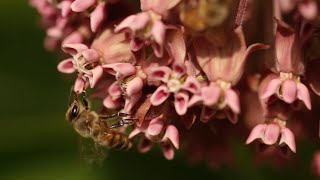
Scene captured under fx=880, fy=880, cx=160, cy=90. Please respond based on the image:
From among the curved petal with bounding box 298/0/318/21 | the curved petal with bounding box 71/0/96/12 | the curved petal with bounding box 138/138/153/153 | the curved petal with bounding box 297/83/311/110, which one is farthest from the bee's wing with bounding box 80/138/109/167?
the curved petal with bounding box 298/0/318/21

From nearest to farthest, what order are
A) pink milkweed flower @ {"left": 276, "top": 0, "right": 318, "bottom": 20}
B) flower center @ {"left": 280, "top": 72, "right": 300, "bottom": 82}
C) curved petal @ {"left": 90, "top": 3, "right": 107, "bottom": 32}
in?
pink milkweed flower @ {"left": 276, "top": 0, "right": 318, "bottom": 20} → flower center @ {"left": 280, "top": 72, "right": 300, "bottom": 82} → curved petal @ {"left": 90, "top": 3, "right": 107, "bottom": 32}

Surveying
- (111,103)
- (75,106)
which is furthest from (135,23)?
(75,106)

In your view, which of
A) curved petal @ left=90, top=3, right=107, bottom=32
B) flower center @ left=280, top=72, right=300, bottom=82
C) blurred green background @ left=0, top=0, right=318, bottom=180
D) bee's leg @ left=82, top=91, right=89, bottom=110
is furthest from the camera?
blurred green background @ left=0, top=0, right=318, bottom=180

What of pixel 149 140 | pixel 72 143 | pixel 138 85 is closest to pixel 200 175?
pixel 72 143

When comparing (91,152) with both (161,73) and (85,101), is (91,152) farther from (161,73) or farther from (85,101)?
(161,73)

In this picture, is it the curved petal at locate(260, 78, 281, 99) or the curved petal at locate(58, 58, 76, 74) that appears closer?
the curved petal at locate(260, 78, 281, 99)

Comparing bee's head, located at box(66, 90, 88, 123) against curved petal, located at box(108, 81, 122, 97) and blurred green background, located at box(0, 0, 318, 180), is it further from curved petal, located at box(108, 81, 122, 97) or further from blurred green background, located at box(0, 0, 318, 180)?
blurred green background, located at box(0, 0, 318, 180)

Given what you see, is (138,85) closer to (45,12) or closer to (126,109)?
(126,109)
